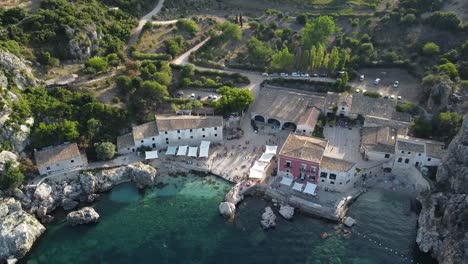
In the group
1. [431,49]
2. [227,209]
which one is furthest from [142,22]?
[431,49]

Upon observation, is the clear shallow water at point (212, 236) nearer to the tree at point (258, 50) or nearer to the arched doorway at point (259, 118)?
the arched doorway at point (259, 118)

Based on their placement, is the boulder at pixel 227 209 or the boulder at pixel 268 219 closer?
the boulder at pixel 268 219

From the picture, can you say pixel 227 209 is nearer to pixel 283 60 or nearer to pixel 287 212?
pixel 287 212

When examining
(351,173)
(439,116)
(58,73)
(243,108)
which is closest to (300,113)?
(243,108)

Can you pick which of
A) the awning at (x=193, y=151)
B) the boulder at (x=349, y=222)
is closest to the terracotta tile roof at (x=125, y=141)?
the awning at (x=193, y=151)

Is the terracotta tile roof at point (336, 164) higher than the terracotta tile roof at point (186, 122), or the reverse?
the terracotta tile roof at point (186, 122)

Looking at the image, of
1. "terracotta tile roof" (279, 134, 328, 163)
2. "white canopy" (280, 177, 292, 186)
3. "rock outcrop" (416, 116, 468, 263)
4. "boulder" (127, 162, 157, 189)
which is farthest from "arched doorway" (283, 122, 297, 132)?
"boulder" (127, 162, 157, 189)

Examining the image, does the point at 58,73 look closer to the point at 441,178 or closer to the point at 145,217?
the point at 145,217
